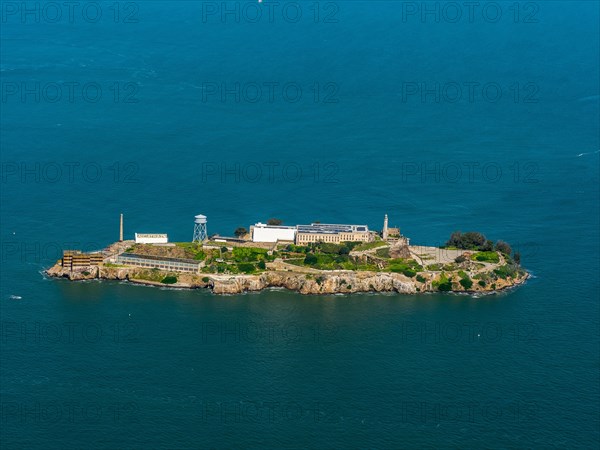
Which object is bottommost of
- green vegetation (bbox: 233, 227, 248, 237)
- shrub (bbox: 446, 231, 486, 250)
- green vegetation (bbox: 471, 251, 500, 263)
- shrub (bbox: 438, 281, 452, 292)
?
shrub (bbox: 438, 281, 452, 292)

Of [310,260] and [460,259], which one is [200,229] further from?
[460,259]

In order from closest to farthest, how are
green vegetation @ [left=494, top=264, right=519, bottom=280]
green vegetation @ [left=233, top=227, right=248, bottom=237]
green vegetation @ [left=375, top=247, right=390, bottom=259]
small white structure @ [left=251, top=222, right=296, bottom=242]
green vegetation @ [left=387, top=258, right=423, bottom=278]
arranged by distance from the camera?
green vegetation @ [left=387, top=258, right=423, bottom=278] → green vegetation @ [left=494, top=264, right=519, bottom=280] → green vegetation @ [left=375, top=247, right=390, bottom=259] → small white structure @ [left=251, top=222, right=296, bottom=242] → green vegetation @ [left=233, top=227, right=248, bottom=237]

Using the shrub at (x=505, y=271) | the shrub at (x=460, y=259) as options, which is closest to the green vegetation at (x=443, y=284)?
the shrub at (x=460, y=259)

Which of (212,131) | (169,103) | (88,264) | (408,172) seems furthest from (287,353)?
(169,103)

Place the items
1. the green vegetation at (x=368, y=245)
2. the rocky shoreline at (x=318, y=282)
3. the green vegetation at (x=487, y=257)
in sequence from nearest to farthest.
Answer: the rocky shoreline at (x=318, y=282) → the green vegetation at (x=487, y=257) → the green vegetation at (x=368, y=245)

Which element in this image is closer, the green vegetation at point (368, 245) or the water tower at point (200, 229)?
the green vegetation at point (368, 245)

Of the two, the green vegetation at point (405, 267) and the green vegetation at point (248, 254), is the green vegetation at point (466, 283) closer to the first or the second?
the green vegetation at point (405, 267)

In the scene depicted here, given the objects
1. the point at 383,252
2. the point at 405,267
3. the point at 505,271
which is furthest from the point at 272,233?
the point at 505,271

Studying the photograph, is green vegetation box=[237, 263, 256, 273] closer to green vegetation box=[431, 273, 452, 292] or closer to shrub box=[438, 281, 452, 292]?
green vegetation box=[431, 273, 452, 292]

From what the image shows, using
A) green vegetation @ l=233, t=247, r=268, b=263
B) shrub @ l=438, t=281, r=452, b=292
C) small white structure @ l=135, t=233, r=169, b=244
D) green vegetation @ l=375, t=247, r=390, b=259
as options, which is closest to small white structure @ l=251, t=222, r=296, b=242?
green vegetation @ l=233, t=247, r=268, b=263
